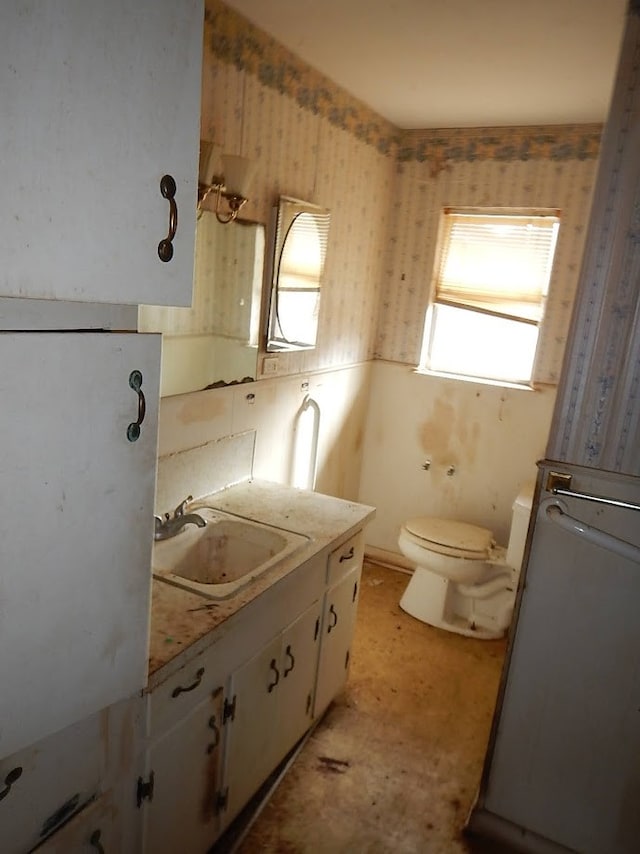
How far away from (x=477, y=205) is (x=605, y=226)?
1.79 m

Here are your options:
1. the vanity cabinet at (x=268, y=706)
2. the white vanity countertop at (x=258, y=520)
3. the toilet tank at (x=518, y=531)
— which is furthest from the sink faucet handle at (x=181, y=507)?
the toilet tank at (x=518, y=531)

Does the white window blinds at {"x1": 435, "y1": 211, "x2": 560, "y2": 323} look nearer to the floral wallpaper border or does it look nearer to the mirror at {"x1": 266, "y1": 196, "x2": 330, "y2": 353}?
the floral wallpaper border

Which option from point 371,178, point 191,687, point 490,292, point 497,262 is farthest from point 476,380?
point 191,687

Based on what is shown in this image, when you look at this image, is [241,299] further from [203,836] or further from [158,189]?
[203,836]

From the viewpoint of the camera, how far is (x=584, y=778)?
1.78m

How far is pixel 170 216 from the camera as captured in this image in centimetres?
88

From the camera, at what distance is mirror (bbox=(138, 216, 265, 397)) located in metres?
1.98

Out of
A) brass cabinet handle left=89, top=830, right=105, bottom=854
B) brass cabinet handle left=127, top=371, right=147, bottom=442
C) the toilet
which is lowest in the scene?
the toilet

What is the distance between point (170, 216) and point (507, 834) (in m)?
2.10

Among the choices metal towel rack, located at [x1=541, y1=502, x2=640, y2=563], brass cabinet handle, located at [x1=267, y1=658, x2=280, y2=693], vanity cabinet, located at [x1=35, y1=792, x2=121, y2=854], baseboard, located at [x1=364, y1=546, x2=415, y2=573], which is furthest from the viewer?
baseboard, located at [x1=364, y1=546, x2=415, y2=573]

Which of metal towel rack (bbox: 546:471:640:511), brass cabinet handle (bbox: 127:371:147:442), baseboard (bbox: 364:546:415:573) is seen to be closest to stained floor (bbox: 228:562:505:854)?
baseboard (bbox: 364:546:415:573)

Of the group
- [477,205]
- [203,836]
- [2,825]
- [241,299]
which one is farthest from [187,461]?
[477,205]

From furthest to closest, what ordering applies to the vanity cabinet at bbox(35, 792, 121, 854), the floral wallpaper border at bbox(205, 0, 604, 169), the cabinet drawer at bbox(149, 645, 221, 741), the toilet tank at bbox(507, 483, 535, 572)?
the toilet tank at bbox(507, 483, 535, 572) < the floral wallpaper border at bbox(205, 0, 604, 169) < the cabinet drawer at bbox(149, 645, 221, 741) < the vanity cabinet at bbox(35, 792, 121, 854)

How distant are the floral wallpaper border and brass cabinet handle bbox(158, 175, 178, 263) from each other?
4.51ft
